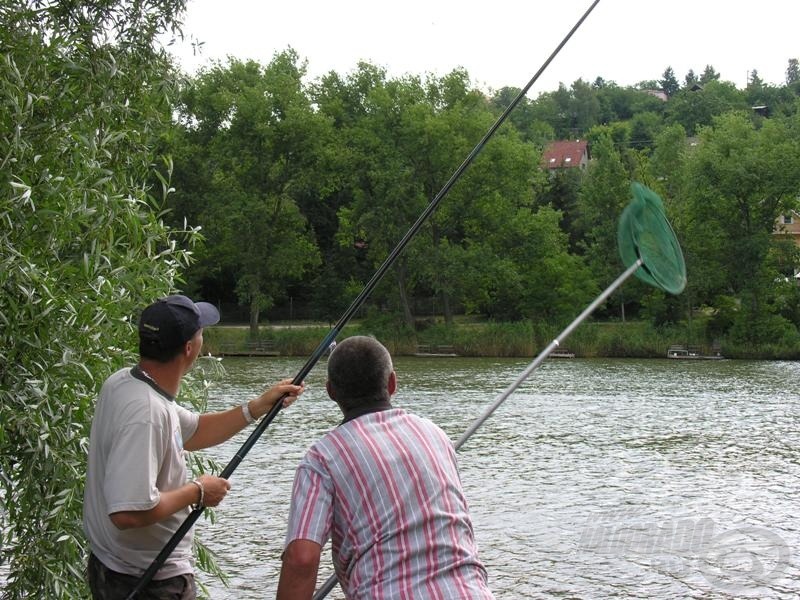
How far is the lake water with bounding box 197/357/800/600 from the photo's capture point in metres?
9.41

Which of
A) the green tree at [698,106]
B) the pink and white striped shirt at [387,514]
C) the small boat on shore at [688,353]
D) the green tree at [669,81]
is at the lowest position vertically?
the small boat on shore at [688,353]

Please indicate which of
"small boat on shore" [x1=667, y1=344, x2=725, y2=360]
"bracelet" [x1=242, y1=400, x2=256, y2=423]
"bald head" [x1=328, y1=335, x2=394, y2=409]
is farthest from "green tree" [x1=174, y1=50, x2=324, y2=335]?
"bald head" [x1=328, y1=335, x2=394, y2=409]

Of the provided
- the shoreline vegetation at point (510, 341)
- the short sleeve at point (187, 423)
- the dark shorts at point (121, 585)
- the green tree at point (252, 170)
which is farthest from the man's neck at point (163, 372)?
the green tree at point (252, 170)

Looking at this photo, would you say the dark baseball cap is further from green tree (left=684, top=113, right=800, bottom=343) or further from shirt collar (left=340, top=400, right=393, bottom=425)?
green tree (left=684, top=113, right=800, bottom=343)

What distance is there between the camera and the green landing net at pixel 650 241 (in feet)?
15.0

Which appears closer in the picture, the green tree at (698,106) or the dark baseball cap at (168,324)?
the dark baseball cap at (168,324)

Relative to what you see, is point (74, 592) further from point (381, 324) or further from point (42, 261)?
point (381, 324)

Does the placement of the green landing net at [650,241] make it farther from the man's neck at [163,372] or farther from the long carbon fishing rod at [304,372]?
the man's neck at [163,372]

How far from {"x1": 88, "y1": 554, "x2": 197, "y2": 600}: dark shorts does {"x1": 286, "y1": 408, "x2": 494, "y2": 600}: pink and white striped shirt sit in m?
0.85

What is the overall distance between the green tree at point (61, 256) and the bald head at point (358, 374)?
225 cm

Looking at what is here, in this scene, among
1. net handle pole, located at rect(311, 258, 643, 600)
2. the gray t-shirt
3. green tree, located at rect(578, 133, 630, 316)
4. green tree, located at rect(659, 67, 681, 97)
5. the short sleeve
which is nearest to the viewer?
the gray t-shirt

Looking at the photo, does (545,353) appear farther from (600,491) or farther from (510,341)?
(510,341)

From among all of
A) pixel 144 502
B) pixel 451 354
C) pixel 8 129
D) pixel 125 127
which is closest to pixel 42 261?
pixel 8 129

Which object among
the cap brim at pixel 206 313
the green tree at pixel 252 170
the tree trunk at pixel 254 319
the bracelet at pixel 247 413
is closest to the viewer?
the cap brim at pixel 206 313
